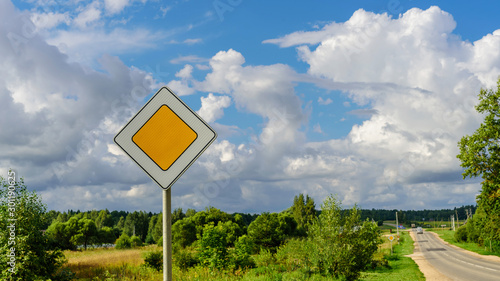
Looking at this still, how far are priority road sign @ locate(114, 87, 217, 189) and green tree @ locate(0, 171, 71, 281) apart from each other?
55.3 feet

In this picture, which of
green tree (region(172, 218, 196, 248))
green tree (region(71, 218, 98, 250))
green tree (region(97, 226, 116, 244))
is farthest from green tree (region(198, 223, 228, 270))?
green tree (region(97, 226, 116, 244))

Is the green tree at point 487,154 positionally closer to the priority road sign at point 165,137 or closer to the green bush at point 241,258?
the green bush at point 241,258

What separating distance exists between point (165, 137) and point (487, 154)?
108 ft

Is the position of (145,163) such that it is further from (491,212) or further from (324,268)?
(491,212)

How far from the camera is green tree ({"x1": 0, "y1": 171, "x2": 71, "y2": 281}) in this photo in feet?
54.5

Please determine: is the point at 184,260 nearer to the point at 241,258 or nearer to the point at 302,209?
the point at 241,258

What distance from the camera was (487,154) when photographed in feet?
98.1

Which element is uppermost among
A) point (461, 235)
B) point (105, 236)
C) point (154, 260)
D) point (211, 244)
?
point (211, 244)

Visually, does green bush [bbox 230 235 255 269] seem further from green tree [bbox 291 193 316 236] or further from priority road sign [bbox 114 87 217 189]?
green tree [bbox 291 193 316 236]

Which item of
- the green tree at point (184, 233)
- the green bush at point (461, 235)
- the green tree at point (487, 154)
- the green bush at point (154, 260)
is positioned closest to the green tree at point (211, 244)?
the green bush at point (154, 260)

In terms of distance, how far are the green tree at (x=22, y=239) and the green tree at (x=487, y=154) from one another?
28162 millimetres

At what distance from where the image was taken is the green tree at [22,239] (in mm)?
16609

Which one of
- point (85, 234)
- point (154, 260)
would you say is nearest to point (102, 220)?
point (85, 234)

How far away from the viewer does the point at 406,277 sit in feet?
91.9
